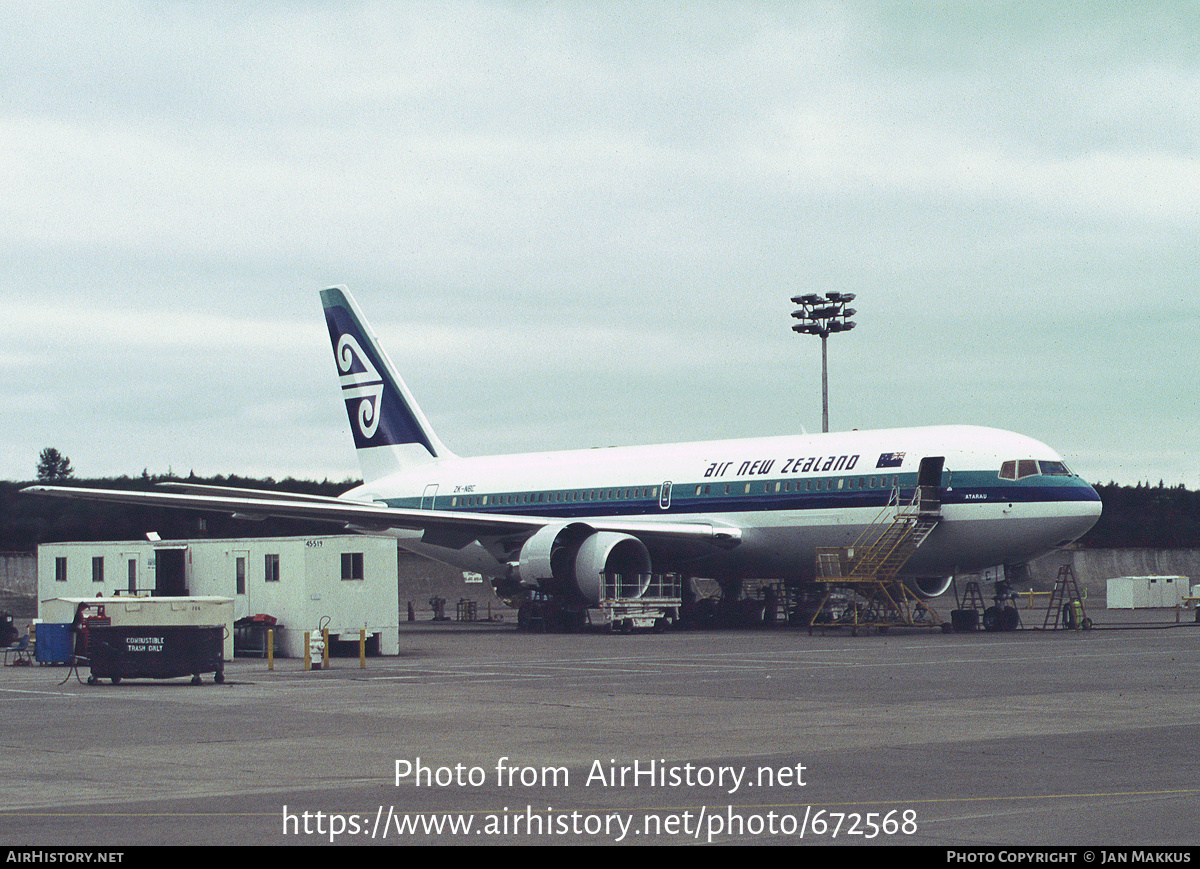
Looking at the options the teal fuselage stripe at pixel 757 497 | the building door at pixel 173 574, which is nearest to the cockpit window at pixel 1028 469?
the teal fuselage stripe at pixel 757 497

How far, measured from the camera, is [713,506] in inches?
1607

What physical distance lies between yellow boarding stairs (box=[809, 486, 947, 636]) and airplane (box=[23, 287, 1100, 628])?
0.20 metres

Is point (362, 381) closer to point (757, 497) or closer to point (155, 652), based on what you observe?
point (757, 497)

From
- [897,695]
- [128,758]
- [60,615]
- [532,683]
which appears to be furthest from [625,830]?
[60,615]

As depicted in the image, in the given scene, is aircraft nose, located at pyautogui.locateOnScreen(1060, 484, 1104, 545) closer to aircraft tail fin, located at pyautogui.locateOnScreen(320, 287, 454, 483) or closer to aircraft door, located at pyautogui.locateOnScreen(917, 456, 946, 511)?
aircraft door, located at pyautogui.locateOnScreen(917, 456, 946, 511)

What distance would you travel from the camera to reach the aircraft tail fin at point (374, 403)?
51.2 meters

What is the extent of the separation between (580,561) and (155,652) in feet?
54.7

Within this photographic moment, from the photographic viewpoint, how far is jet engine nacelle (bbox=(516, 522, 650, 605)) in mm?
38812

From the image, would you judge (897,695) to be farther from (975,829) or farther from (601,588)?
(601,588)

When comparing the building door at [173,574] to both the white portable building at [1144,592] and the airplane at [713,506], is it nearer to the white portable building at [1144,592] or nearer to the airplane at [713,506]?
the airplane at [713,506]

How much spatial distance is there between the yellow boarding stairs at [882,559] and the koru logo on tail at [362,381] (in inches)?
754

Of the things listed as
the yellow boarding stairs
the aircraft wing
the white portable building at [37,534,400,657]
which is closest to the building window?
the white portable building at [37,534,400,657]
